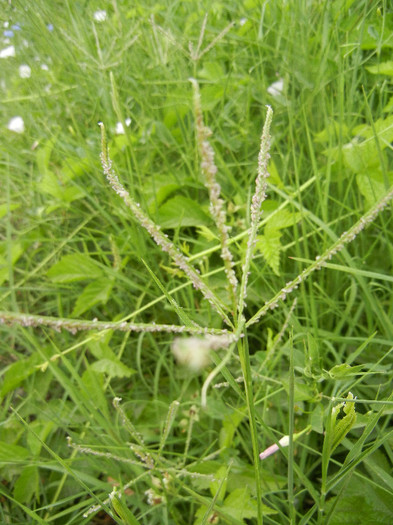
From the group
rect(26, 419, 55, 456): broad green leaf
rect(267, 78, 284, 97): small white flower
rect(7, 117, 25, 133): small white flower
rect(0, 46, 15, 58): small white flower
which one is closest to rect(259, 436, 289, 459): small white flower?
rect(26, 419, 55, 456): broad green leaf

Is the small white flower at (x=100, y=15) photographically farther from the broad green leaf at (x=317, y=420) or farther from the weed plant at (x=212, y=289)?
the broad green leaf at (x=317, y=420)

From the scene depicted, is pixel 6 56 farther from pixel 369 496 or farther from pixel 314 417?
pixel 369 496

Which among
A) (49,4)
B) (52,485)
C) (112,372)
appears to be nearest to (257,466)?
(112,372)

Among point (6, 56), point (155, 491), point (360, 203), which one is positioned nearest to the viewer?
point (155, 491)

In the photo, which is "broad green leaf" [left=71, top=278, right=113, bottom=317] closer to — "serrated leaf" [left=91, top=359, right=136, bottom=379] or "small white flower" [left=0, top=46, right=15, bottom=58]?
"serrated leaf" [left=91, top=359, right=136, bottom=379]

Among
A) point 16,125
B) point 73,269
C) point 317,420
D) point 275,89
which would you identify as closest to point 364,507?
point 317,420

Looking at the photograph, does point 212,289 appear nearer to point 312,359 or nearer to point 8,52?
point 312,359

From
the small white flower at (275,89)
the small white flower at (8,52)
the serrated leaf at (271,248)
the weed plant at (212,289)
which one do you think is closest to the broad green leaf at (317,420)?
the weed plant at (212,289)
